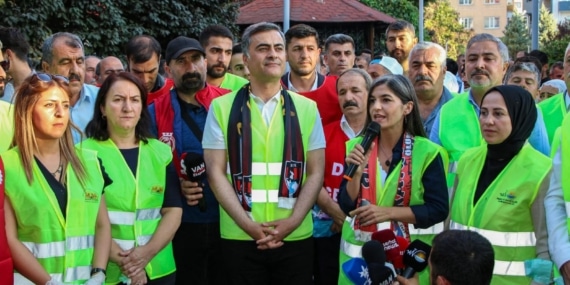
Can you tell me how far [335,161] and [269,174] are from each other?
0.87 metres

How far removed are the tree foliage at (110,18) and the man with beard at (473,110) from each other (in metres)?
11.5

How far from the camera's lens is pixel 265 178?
5.20 metres

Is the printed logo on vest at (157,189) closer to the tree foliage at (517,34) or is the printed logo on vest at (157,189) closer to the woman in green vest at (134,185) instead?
the woman in green vest at (134,185)

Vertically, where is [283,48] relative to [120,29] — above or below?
below

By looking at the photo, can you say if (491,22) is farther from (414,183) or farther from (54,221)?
(54,221)

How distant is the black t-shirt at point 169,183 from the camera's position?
5.09m

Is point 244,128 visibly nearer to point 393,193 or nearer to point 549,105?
point 393,193

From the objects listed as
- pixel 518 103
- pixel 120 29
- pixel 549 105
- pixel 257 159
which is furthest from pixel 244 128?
pixel 120 29

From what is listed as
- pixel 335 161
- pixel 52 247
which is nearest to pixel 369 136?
pixel 335 161

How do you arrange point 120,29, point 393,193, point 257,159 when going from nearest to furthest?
point 393,193, point 257,159, point 120,29

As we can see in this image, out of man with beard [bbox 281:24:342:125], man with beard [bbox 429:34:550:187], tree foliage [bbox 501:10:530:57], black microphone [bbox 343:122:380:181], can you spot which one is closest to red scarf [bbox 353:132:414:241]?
black microphone [bbox 343:122:380:181]

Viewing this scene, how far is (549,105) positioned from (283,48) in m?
2.48

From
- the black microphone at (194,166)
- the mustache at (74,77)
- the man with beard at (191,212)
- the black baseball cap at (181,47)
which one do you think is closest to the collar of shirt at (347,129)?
the man with beard at (191,212)

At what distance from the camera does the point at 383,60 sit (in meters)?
8.05
